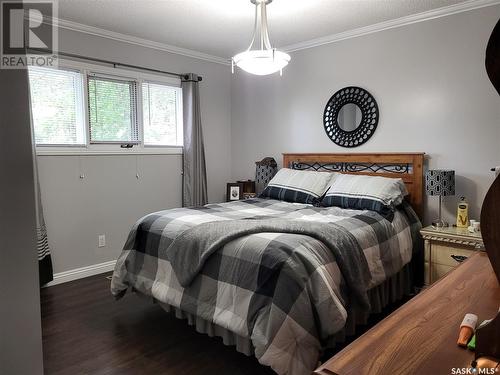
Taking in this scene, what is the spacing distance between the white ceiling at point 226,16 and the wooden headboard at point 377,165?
128cm

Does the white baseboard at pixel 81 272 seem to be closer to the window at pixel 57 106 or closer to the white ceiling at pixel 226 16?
the window at pixel 57 106

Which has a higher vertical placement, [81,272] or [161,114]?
[161,114]

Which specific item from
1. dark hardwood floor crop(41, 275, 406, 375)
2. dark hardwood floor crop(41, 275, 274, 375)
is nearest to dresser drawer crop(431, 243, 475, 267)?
dark hardwood floor crop(41, 275, 406, 375)

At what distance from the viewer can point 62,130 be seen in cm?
358

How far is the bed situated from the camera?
189 cm

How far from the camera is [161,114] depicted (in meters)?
4.39

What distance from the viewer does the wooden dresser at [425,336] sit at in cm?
73

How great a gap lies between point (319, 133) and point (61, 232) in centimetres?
287

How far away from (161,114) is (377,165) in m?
2.52

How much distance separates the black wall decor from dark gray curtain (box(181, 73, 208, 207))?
1.54 m

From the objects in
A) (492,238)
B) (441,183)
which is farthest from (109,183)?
(492,238)

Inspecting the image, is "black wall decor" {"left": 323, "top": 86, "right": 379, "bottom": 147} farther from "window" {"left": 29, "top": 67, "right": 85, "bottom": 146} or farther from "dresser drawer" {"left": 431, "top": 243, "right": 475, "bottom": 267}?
"window" {"left": 29, "top": 67, "right": 85, "bottom": 146}
